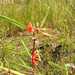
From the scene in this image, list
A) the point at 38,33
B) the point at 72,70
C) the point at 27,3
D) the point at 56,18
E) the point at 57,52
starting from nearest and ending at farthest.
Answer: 1. the point at 38,33
2. the point at 72,70
3. the point at 57,52
4. the point at 56,18
5. the point at 27,3

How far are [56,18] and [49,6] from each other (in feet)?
0.61

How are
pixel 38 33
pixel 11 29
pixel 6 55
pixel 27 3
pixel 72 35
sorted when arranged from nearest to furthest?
pixel 38 33 < pixel 6 55 < pixel 72 35 < pixel 11 29 < pixel 27 3

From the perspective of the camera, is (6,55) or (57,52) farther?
(57,52)

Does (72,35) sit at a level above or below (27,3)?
below

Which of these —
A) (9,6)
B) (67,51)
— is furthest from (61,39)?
(9,6)

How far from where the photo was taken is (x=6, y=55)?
2.87 metres

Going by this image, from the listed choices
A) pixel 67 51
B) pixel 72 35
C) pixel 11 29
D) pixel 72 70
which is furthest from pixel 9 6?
pixel 72 70

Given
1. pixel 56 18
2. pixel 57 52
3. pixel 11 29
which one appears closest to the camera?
pixel 57 52

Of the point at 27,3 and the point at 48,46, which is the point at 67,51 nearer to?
the point at 48,46

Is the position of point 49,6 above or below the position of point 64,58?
above

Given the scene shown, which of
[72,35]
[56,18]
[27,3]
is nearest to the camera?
[72,35]

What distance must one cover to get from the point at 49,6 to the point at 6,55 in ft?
5.27

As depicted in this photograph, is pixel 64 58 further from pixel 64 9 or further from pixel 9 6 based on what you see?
pixel 9 6

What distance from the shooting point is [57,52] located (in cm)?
321
